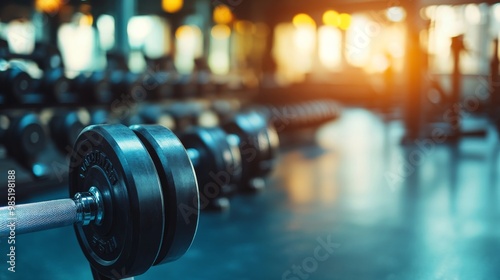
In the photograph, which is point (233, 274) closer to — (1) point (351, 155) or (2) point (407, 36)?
(1) point (351, 155)

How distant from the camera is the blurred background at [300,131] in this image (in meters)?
1.29

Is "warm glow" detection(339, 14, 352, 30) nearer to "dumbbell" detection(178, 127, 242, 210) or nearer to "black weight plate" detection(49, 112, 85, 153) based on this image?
"black weight plate" detection(49, 112, 85, 153)

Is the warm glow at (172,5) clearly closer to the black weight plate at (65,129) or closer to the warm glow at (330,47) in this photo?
the warm glow at (330,47)

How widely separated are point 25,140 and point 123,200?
1.48m

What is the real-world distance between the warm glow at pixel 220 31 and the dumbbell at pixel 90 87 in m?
4.94

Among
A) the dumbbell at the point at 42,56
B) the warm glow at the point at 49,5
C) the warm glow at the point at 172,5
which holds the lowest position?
the dumbbell at the point at 42,56

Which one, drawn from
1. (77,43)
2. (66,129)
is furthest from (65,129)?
(77,43)

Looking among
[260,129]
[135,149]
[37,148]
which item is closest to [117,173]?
[135,149]

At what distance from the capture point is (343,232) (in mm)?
1495

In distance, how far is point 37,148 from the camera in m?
2.14

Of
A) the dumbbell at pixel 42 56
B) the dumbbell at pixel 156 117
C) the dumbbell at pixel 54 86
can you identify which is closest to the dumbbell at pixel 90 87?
the dumbbell at pixel 54 86

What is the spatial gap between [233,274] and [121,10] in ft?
13.5

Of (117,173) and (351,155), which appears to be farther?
(351,155)

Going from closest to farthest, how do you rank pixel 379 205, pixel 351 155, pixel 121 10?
pixel 379 205
pixel 351 155
pixel 121 10
